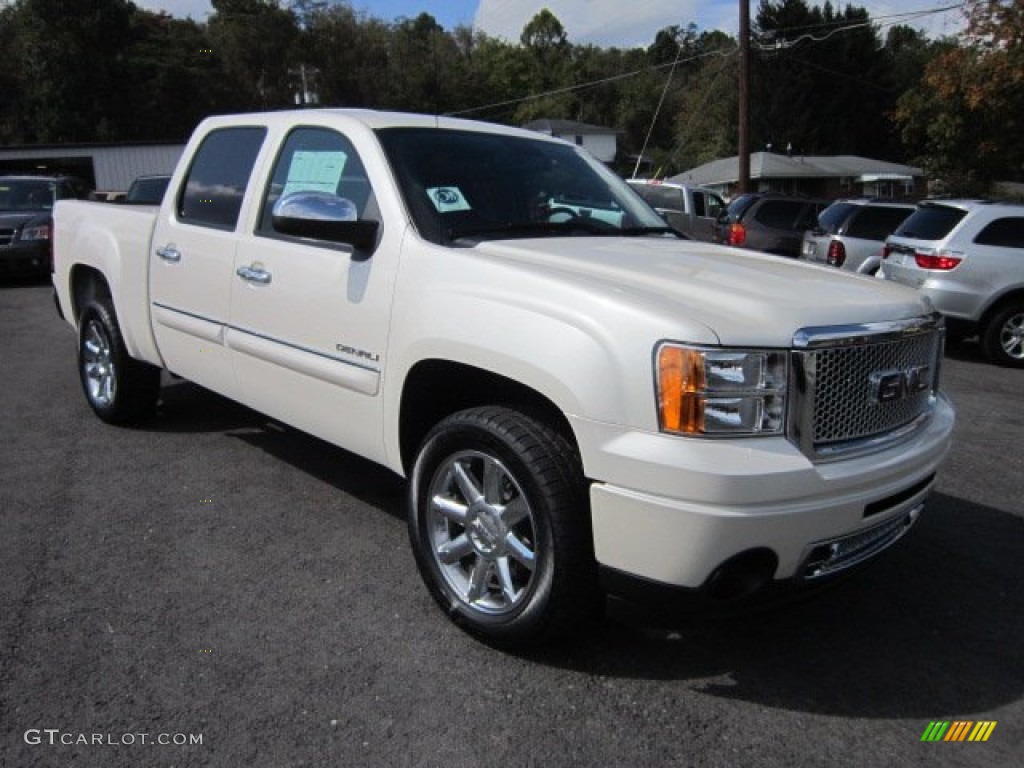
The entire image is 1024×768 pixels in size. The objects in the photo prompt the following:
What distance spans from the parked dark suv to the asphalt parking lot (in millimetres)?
10131

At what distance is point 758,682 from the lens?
3.00 meters

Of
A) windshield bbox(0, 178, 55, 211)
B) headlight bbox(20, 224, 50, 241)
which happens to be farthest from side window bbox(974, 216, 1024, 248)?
windshield bbox(0, 178, 55, 211)

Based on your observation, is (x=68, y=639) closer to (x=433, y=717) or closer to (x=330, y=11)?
(x=433, y=717)

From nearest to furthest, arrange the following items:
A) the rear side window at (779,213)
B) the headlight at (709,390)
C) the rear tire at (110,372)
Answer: the headlight at (709,390), the rear tire at (110,372), the rear side window at (779,213)

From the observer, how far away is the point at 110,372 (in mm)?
5719

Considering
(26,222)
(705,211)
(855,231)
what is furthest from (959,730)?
(26,222)

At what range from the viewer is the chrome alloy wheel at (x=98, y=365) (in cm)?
570

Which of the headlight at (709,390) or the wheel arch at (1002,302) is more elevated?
the headlight at (709,390)

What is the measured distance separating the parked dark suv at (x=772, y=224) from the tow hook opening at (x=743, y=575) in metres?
12.2

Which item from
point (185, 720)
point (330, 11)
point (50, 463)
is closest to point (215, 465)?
point (50, 463)

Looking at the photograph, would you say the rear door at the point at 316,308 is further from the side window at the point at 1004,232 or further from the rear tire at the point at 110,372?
the side window at the point at 1004,232

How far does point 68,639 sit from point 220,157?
8.76ft

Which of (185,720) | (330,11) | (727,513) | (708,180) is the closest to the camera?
(727,513)

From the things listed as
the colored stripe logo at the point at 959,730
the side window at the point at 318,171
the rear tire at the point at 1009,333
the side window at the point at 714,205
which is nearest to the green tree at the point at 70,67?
the side window at the point at 714,205
